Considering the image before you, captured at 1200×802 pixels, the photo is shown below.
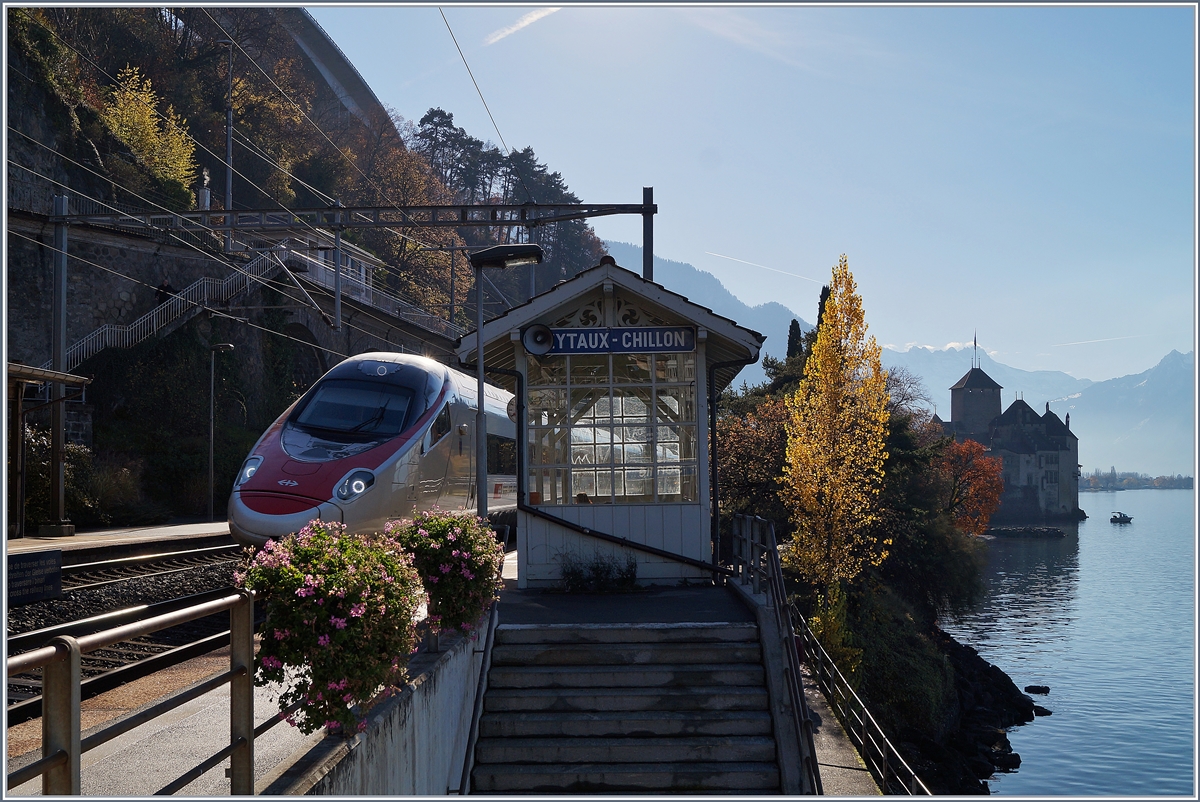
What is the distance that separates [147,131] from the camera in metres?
46.1

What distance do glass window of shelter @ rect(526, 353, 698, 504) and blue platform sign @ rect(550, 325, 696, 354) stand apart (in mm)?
223

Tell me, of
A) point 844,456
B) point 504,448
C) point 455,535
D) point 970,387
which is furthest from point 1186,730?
point 970,387

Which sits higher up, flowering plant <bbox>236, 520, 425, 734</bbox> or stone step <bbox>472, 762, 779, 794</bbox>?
flowering plant <bbox>236, 520, 425, 734</bbox>

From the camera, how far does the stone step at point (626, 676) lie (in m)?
9.79

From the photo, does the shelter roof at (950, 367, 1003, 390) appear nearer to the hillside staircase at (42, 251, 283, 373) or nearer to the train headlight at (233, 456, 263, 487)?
the hillside staircase at (42, 251, 283, 373)

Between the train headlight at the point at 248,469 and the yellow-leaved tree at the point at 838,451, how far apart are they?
1826 centimetres

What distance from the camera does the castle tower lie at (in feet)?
533

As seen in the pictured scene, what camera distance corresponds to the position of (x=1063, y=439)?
151 m

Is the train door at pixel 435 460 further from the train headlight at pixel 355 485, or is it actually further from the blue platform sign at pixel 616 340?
the blue platform sign at pixel 616 340

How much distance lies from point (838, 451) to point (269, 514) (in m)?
21.8

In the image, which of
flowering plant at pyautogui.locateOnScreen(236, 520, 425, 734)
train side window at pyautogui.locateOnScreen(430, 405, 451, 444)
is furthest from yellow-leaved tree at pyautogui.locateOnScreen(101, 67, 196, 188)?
flowering plant at pyautogui.locateOnScreen(236, 520, 425, 734)

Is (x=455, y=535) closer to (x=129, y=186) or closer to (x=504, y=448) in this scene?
(x=504, y=448)

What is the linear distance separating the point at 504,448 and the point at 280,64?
2058 inches

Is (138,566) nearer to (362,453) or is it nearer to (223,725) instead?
(362,453)
